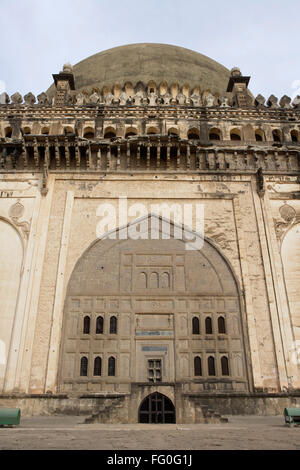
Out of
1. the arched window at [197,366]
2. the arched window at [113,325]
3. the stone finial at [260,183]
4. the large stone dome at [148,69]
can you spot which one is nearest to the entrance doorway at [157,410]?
the arched window at [197,366]

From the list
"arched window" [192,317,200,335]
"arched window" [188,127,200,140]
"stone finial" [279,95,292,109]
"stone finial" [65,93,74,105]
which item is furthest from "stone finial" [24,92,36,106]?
"arched window" [192,317,200,335]

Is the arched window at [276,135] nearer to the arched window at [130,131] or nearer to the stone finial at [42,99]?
the arched window at [130,131]

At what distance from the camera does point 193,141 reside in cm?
1344

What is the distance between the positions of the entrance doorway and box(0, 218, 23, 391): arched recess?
13.3ft

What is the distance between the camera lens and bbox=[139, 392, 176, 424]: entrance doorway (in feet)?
28.9

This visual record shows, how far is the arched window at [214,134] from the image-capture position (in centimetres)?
1458

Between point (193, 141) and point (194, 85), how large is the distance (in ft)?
20.8

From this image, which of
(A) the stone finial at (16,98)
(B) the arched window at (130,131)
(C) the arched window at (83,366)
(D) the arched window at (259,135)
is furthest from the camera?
(A) the stone finial at (16,98)

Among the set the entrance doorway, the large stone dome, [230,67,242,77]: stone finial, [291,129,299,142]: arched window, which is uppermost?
the large stone dome

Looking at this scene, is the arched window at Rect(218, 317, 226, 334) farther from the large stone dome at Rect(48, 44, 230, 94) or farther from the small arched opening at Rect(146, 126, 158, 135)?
the large stone dome at Rect(48, 44, 230, 94)

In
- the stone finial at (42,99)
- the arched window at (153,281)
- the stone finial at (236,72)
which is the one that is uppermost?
the stone finial at (236,72)

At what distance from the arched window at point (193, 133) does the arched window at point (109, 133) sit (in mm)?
2930

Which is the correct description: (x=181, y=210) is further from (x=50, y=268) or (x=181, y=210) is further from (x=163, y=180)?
(x=50, y=268)

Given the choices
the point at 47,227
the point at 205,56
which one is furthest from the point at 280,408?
the point at 205,56
